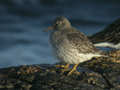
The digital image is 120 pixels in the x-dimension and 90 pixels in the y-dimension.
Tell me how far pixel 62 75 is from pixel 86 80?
36.9 inches

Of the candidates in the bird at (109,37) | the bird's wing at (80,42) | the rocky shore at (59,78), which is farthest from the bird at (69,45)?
the bird at (109,37)

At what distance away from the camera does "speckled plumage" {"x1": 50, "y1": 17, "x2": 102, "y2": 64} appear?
10334 mm

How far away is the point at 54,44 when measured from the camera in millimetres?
10648

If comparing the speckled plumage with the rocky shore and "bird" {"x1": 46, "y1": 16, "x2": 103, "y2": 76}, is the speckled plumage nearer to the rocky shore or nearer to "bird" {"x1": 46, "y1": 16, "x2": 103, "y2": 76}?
"bird" {"x1": 46, "y1": 16, "x2": 103, "y2": 76}

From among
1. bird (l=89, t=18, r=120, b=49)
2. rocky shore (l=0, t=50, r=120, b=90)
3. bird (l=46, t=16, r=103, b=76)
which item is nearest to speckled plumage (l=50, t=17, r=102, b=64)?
bird (l=46, t=16, r=103, b=76)

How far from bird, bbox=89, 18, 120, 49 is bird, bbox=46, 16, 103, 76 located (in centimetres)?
472

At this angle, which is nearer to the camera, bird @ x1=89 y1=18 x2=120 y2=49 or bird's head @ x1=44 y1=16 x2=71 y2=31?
bird's head @ x1=44 y1=16 x2=71 y2=31

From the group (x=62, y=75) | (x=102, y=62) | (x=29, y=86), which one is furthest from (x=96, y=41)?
(x=29, y=86)

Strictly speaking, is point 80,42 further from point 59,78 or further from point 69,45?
point 59,78

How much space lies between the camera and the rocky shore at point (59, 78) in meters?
8.87

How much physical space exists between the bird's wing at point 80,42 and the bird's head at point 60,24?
57 cm

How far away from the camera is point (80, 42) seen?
10750mm

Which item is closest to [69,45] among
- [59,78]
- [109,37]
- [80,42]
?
[80,42]

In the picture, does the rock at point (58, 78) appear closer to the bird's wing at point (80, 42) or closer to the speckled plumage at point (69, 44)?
A: the speckled plumage at point (69, 44)
